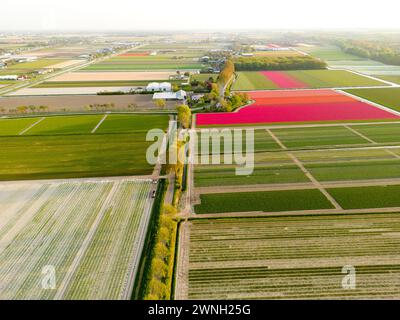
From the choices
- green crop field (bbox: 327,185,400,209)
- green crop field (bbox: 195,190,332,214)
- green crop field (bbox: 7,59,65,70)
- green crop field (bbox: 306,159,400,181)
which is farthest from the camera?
green crop field (bbox: 7,59,65,70)

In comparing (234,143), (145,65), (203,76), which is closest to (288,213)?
(234,143)

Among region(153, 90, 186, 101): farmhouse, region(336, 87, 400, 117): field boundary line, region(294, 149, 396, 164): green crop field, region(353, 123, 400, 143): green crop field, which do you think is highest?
region(153, 90, 186, 101): farmhouse

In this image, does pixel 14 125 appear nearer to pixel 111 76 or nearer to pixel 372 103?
pixel 111 76

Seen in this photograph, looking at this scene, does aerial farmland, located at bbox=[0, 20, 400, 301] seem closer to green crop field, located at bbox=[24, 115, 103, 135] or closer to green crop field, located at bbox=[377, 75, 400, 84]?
green crop field, located at bbox=[24, 115, 103, 135]

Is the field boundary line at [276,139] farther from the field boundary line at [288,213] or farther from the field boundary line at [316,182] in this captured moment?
the field boundary line at [288,213]

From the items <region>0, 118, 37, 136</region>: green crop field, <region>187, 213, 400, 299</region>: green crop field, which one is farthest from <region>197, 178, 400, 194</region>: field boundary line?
<region>0, 118, 37, 136</region>: green crop field

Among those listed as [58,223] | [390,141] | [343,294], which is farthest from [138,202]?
[390,141]
